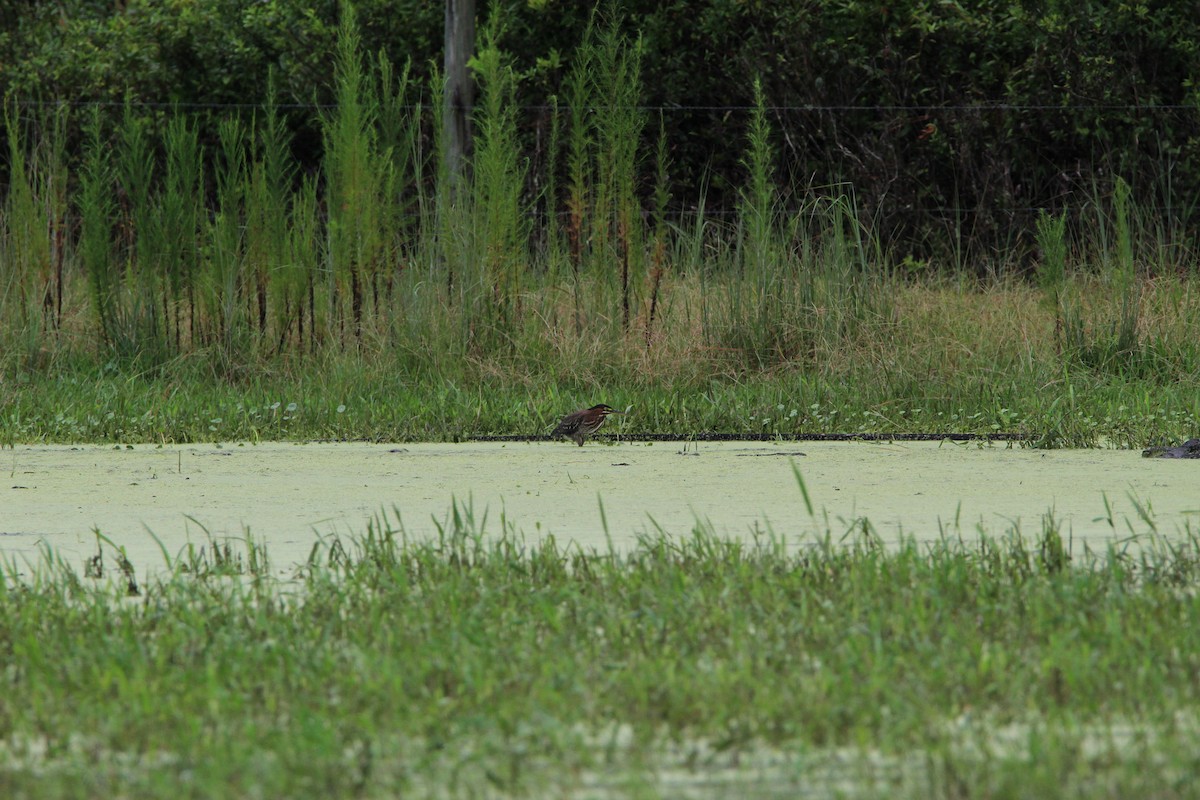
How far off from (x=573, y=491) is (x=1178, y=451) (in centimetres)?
188

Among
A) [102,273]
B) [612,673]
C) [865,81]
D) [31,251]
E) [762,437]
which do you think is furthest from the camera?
[865,81]

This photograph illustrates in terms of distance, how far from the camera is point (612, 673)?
238cm

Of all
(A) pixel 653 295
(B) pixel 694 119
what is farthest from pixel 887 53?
(A) pixel 653 295

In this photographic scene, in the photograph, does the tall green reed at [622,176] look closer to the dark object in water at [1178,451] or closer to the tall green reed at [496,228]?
the tall green reed at [496,228]

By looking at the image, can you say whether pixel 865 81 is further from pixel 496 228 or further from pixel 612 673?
pixel 612 673

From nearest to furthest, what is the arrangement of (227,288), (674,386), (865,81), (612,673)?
(612,673)
(674,386)
(227,288)
(865,81)

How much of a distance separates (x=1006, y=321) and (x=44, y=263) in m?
4.31

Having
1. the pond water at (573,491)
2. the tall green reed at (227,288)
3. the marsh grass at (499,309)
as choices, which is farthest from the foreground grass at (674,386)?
the pond water at (573,491)

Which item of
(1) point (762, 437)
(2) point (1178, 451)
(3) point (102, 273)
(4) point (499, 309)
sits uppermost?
(3) point (102, 273)

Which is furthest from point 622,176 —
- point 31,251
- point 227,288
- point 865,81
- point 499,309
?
point 865,81

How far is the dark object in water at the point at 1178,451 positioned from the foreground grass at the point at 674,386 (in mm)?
182

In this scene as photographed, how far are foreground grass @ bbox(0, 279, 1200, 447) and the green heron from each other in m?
0.32

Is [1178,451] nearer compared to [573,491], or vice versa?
[573,491]

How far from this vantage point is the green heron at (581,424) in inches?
199
